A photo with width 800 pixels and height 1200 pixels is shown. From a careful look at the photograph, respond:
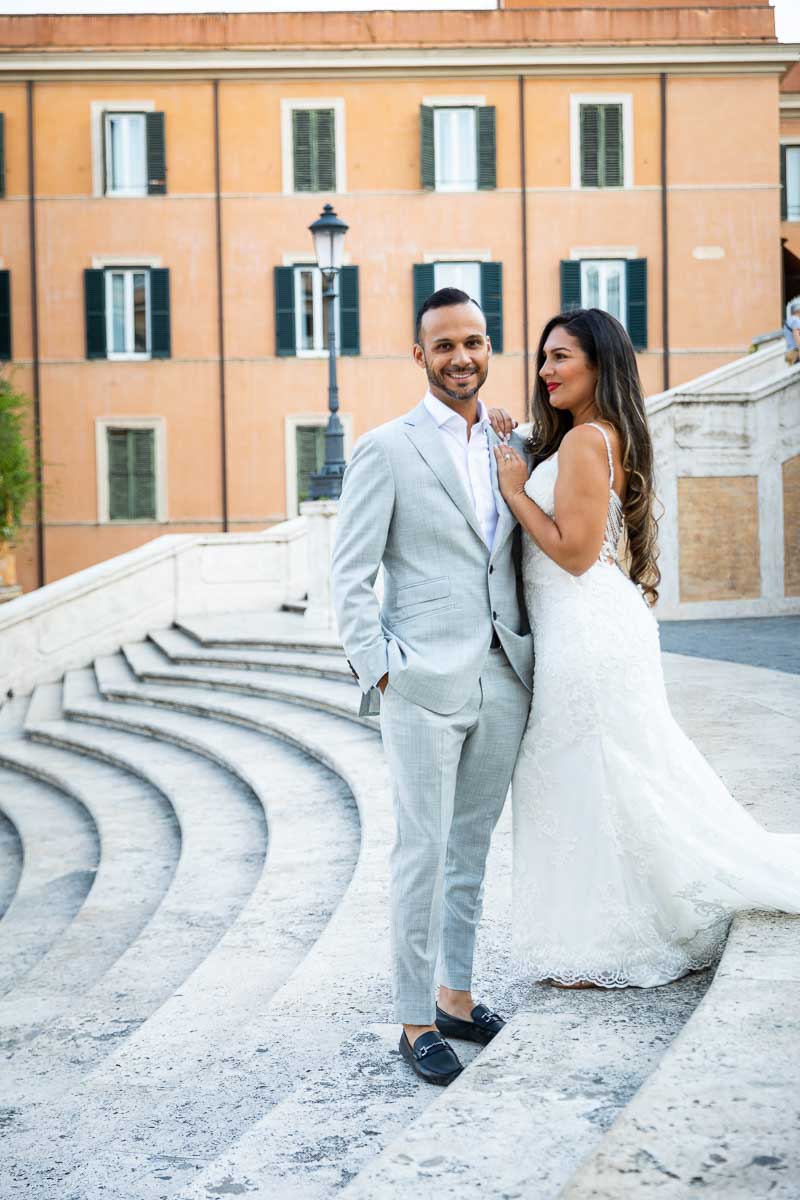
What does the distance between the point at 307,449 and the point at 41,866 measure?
53.6ft

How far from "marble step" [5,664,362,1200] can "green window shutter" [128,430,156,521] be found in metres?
18.2

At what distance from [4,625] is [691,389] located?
28.8 ft

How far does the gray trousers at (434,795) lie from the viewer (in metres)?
3.08

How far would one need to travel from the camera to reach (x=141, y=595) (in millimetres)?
14352

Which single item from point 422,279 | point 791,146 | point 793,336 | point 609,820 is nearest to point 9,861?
point 609,820

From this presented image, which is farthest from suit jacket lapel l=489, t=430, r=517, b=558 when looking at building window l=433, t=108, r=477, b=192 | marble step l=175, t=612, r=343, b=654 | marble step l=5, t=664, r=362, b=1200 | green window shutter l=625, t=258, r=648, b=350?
building window l=433, t=108, r=477, b=192

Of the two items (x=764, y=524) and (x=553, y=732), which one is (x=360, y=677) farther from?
(x=764, y=524)

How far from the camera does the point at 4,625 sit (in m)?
13.2

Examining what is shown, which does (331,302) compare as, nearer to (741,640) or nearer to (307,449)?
(741,640)

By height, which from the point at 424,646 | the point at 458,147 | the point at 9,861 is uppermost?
the point at 458,147

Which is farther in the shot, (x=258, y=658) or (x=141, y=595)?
(x=141, y=595)

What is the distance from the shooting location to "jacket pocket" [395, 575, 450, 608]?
3.13m

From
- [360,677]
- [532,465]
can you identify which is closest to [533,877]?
[360,677]

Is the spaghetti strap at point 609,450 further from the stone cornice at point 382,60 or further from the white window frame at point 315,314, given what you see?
the stone cornice at point 382,60
